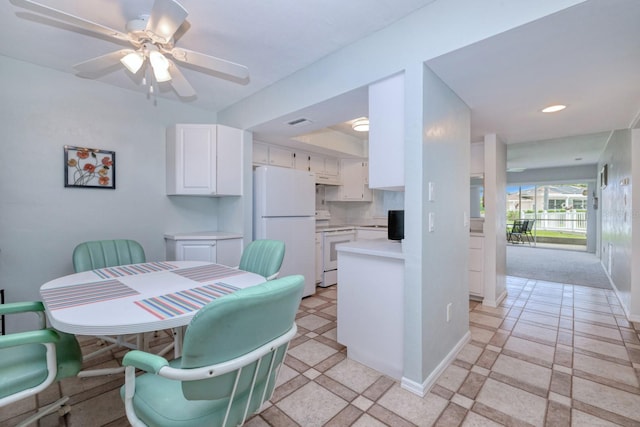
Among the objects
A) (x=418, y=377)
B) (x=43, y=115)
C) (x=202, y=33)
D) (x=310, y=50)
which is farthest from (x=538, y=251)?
(x=43, y=115)

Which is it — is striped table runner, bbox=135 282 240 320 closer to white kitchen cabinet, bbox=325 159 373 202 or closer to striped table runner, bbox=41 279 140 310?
striped table runner, bbox=41 279 140 310

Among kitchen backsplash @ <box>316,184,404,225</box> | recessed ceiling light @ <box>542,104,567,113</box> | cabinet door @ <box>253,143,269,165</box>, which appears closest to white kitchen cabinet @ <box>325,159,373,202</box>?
kitchen backsplash @ <box>316,184,404,225</box>

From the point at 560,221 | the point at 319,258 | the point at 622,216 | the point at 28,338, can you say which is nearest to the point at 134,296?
the point at 28,338

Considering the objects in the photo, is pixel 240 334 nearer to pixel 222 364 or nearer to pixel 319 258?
pixel 222 364

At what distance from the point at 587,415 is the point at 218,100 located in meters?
4.01

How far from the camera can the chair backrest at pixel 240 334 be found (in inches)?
32.8

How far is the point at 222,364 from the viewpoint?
884 millimetres

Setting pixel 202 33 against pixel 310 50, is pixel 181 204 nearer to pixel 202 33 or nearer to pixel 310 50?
pixel 202 33

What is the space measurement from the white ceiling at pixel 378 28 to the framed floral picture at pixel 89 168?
728 mm

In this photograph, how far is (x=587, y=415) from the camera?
1.61 m

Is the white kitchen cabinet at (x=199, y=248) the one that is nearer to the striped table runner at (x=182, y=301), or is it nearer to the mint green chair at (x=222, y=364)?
the striped table runner at (x=182, y=301)

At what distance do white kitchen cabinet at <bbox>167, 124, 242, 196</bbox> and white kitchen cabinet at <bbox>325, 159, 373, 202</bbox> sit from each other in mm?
2340

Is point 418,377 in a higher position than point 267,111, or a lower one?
lower

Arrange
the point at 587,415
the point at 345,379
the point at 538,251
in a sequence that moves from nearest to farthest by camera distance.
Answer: the point at 587,415 → the point at 345,379 → the point at 538,251
